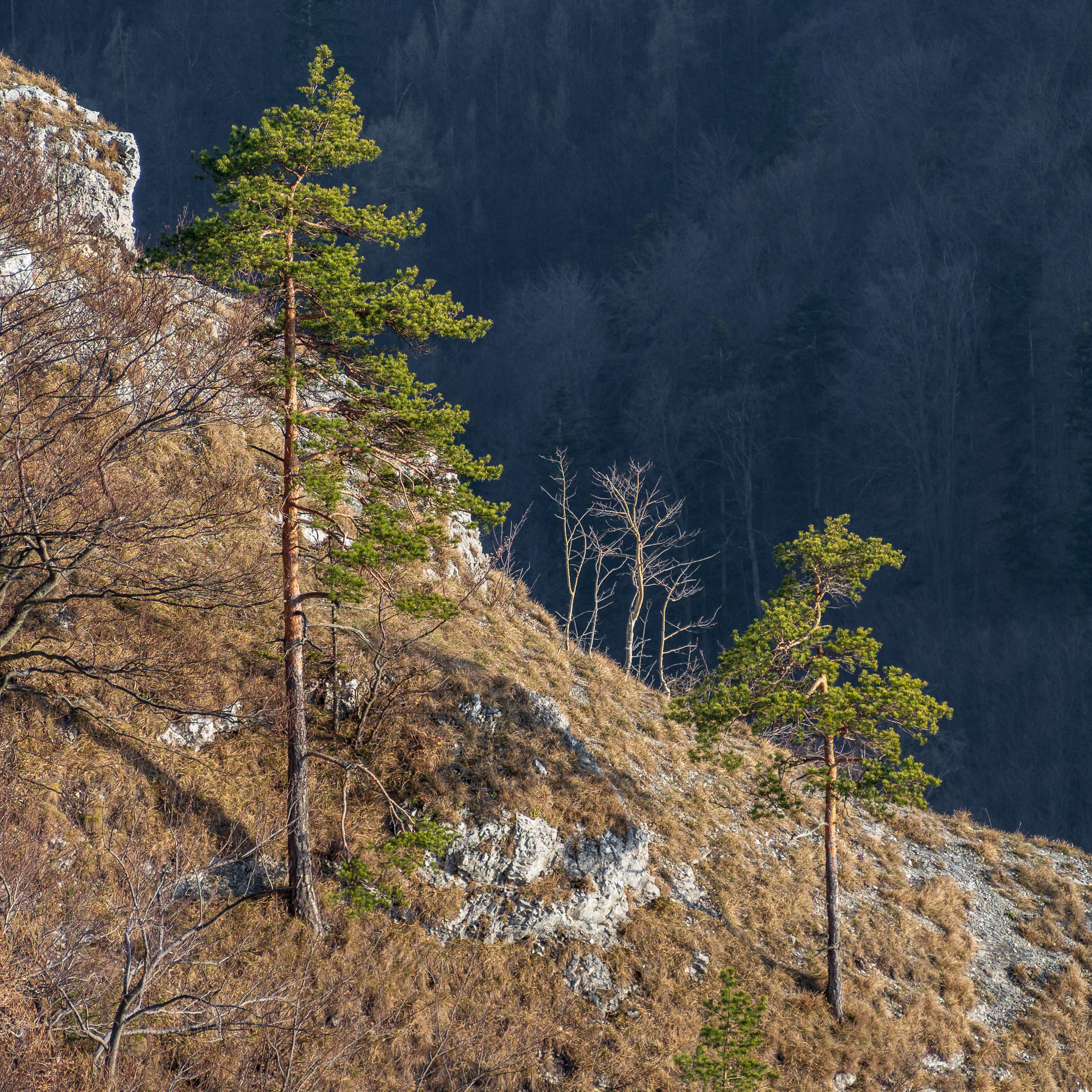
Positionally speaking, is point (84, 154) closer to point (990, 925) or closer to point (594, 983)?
point (594, 983)

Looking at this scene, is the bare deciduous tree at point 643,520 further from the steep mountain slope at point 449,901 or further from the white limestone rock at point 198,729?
the white limestone rock at point 198,729

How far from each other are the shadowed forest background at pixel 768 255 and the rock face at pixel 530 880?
3268 centimetres

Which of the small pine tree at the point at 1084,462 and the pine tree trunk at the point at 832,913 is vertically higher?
the small pine tree at the point at 1084,462

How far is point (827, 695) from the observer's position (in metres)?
13.8

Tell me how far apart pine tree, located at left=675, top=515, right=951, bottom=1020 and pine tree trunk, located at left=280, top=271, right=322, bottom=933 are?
6.17 metres

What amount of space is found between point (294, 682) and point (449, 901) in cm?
418

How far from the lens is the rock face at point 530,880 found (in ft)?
43.4

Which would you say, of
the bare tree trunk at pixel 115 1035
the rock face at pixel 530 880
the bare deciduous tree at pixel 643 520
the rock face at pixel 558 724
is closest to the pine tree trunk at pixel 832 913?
the rock face at pixel 530 880

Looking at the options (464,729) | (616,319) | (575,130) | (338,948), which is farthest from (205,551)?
(575,130)

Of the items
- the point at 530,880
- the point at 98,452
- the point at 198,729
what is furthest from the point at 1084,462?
the point at 98,452

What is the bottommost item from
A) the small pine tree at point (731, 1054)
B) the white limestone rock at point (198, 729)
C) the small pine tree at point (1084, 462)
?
the small pine tree at point (731, 1054)

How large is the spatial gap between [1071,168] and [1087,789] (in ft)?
121

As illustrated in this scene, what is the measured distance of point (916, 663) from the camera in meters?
46.6

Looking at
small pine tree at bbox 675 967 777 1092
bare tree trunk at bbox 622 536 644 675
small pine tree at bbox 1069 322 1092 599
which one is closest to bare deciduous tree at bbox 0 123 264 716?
small pine tree at bbox 675 967 777 1092
